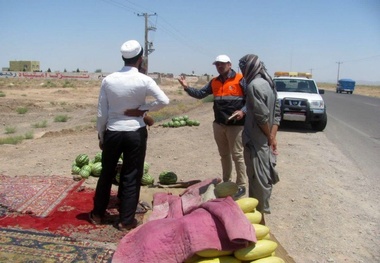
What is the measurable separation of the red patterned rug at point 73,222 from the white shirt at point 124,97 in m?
1.24

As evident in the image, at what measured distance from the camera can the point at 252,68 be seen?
14.8 feet

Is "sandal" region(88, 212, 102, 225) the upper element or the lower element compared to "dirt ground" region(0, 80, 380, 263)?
upper

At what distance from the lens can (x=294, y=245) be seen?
4656 millimetres

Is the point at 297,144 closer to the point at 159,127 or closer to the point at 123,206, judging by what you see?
the point at 159,127

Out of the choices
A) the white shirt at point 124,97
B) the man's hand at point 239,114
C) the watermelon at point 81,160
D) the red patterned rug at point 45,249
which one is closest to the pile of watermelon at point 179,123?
the watermelon at point 81,160

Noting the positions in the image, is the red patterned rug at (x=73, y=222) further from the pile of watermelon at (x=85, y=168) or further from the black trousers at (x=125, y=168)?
the pile of watermelon at (x=85, y=168)

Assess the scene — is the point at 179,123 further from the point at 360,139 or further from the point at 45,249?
the point at 45,249

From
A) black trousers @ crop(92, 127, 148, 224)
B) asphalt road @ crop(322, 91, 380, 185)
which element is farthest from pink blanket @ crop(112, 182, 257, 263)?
asphalt road @ crop(322, 91, 380, 185)

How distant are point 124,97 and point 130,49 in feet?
1.96

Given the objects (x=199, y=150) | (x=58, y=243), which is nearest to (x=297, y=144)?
(x=199, y=150)

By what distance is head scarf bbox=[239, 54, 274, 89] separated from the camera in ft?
14.8

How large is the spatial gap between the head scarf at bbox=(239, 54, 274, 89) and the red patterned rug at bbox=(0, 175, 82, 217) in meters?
3.19

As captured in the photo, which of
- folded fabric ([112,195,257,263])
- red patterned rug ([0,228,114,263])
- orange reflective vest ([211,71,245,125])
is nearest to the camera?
folded fabric ([112,195,257,263])

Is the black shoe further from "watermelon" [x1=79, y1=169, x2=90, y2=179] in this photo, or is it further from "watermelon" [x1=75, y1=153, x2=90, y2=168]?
"watermelon" [x1=75, y1=153, x2=90, y2=168]
